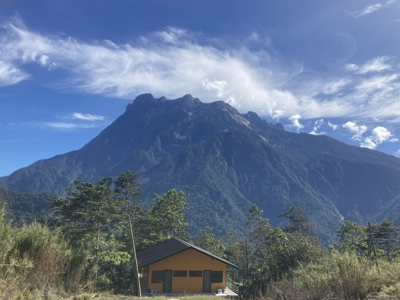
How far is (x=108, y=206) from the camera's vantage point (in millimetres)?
19938

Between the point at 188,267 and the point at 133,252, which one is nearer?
the point at 133,252

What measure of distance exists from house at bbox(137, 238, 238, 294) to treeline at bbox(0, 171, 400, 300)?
5.12 ft

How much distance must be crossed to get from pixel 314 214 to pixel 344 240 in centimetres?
12129

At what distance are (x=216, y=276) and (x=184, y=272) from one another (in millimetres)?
2400

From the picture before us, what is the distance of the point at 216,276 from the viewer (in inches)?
822

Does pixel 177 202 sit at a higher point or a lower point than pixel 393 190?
lower

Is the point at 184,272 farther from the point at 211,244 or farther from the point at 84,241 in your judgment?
the point at 211,244

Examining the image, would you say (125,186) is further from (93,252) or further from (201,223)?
(201,223)

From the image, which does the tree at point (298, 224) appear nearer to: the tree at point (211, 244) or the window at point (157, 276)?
the tree at point (211, 244)

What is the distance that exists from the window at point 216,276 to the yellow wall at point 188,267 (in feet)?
0.68

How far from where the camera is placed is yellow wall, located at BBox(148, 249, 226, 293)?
792 inches

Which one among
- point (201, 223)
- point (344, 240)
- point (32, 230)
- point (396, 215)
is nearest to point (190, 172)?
point (201, 223)

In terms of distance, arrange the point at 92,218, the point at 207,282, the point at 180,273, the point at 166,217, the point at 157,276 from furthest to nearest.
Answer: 1. the point at 166,217
2. the point at 207,282
3. the point at 180,273
4. the point at 92,218
5. the point at 157,276

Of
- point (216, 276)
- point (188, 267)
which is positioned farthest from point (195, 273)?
point (216, 276)
